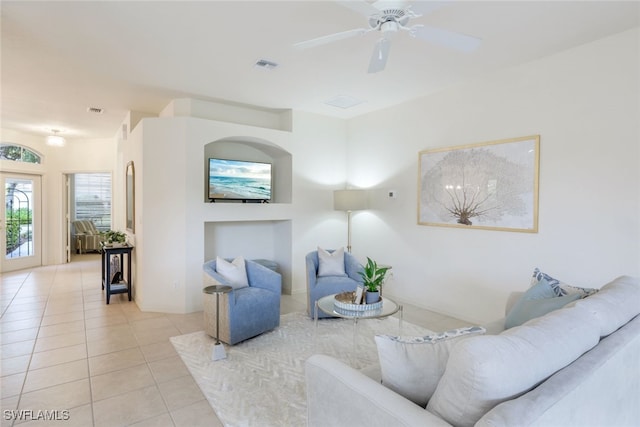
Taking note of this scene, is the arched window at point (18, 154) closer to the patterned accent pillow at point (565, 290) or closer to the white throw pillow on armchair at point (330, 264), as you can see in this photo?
the white throw pillow on armchair at point (330, 264)

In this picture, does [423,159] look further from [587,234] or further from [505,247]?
[587,234]

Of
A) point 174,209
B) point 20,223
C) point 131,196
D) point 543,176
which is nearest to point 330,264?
point 174,209

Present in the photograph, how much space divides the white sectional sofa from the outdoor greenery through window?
10945 millimetres

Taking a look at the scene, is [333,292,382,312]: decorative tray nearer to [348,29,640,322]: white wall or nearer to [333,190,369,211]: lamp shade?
[348,29,640,322]: white wall

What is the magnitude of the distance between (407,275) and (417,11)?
3629 millimetres

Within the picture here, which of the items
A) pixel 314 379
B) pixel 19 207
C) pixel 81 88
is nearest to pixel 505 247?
pixel 314 379

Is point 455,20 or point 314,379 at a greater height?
point 455,20

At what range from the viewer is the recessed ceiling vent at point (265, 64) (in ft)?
11.7

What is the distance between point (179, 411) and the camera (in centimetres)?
237

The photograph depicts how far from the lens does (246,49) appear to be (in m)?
3.29

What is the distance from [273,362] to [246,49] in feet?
9.75

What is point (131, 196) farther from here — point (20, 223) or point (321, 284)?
point (20, 223)

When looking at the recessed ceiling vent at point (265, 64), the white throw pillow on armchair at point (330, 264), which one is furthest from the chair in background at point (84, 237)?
the recessed ceiling vent at point (265, 64)

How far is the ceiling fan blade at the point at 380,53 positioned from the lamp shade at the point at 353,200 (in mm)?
2642
